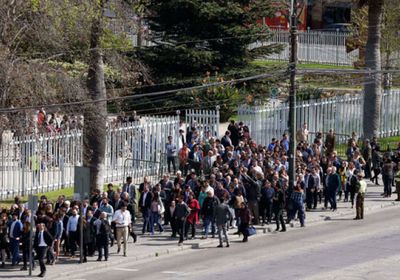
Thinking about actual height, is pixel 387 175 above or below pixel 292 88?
below

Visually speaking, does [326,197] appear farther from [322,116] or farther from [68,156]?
[322,116]

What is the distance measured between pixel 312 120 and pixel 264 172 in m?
11.5

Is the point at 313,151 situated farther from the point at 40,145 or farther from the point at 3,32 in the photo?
the point at 3,32

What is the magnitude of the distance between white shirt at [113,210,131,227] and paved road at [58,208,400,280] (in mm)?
1089

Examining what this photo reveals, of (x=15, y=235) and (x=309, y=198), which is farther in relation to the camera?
(x=309, y=198)

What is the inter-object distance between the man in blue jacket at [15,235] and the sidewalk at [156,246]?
0.32m

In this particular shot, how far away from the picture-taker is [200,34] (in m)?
52.9

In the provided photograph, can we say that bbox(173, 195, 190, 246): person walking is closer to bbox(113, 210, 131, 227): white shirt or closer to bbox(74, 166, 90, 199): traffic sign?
bbox(113, 210, 131, 227): white shirt

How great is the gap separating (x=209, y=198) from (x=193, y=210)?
1.94 feet

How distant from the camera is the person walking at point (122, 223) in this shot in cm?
3082

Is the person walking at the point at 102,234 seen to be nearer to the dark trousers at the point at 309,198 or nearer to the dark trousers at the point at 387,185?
the dark trousers at the point at 309,198

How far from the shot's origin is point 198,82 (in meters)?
51.5

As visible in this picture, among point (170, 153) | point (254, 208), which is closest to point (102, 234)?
point (254, 208)

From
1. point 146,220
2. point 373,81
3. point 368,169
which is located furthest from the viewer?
point 373,81
